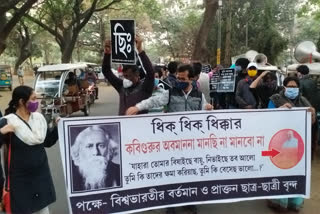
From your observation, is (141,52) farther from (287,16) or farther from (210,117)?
(287,16)

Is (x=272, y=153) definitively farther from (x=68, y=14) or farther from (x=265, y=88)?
(x=68, y=14)

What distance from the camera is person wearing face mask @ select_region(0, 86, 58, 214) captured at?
3.58 meters

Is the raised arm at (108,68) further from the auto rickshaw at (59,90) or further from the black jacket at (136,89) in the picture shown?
the auto rickshaw at (59,90)

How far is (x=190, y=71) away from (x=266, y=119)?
3.41 ft

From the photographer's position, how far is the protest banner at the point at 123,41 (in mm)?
4750

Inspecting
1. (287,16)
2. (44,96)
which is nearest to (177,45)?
(287,16)

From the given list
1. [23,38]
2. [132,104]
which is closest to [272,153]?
[132,104]

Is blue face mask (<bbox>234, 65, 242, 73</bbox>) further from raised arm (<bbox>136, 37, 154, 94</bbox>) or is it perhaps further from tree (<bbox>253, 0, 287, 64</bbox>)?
tree (<bbox>253, 0, 287, 64</bbox>)

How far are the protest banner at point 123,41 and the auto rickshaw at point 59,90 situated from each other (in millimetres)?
7820

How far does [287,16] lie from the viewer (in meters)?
36.8

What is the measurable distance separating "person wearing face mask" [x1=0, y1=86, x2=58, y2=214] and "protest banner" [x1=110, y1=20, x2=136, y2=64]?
4.64 ft

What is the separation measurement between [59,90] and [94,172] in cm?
943

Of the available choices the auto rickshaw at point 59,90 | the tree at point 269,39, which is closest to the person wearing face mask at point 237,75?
the auto rickshaw at point 59,90

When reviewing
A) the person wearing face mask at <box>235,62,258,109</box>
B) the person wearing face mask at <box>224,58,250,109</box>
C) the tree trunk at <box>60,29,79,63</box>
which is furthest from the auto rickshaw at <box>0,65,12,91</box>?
the person wearing face mask at <box>235,62,258,109</box>
